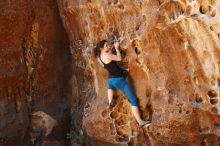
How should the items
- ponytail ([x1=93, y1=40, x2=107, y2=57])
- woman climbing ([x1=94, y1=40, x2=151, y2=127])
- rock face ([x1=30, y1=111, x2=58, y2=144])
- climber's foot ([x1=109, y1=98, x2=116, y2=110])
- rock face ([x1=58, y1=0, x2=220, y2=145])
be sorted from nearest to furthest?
1. rock face ([x1=58, y1=0, x2=220, y2=145])
2. woman climbing ([x1=94, y1=40, x2=151, y2=127])
3. ponytail ([x1=93, y1=40, x2=107, y2=57])
4. climber's foot ([x1=109, y1=98, x2=116, y2=110])
5. rock face ([x1=30, y1=111, x2=58, y2=144])

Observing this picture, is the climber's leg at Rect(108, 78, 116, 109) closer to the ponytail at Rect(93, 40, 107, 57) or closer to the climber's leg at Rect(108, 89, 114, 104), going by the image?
the climber's leg at Rect(108, 89, 114, 104)

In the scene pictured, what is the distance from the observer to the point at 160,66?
580 cm

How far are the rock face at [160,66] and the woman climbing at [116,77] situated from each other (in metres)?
0.11

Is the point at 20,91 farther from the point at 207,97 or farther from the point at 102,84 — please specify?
the point at 207,97

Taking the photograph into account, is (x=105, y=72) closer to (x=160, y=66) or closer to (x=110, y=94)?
(x=110, y=94)

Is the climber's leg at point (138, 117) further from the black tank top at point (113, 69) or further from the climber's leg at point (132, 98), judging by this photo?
the black tank top at point (113, 69)

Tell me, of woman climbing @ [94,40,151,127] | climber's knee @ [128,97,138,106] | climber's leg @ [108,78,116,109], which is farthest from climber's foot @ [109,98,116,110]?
climber's knee @ [128,97,138,106]

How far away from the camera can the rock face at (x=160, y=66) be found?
17.7ft

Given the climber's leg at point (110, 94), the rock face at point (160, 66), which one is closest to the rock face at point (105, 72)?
the rock face at point (160, 66)

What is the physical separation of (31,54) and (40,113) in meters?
1.00

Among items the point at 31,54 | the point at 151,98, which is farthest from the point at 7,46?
the point at 151,98

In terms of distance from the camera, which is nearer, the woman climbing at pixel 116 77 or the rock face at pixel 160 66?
the rock face at pixel 160 66

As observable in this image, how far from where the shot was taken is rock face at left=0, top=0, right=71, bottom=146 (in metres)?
6.89

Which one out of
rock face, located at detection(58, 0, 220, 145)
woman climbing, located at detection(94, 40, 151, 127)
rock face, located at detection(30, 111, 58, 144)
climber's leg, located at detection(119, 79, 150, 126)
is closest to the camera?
rock face, located at detection(58, 0, 220, 145)
